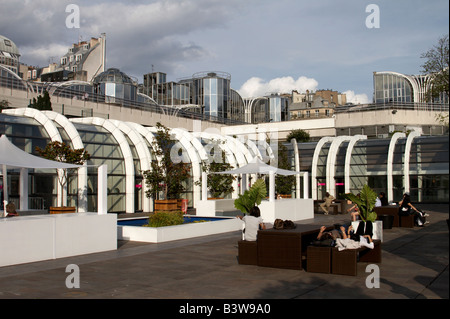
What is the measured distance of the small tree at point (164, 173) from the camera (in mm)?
26033

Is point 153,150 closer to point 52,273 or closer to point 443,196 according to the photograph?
point 52,273

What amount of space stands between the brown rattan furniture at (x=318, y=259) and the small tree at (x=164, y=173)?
17267mm

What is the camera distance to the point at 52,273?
935 centimetres

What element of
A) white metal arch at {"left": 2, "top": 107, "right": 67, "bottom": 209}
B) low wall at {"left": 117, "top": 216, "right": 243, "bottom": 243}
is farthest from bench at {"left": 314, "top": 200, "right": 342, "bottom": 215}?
white metal arch at {"left": 2, "top": 107, "right": 67, "bottom": 209}

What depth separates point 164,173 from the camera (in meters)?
26.9

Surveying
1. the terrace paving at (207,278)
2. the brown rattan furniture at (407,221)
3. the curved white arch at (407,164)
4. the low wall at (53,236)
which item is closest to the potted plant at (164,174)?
the brown rattan furniture at (407,221)

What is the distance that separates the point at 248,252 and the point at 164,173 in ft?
56.5

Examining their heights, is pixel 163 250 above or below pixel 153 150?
below

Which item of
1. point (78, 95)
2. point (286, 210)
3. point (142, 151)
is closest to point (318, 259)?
point (286, 210)

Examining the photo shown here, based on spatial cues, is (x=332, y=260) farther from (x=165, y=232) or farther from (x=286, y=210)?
(x=286, y=210)

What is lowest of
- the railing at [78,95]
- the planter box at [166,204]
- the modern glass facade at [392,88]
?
the planter box at [166,204]

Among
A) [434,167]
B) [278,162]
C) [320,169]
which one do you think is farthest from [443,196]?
[278,162]

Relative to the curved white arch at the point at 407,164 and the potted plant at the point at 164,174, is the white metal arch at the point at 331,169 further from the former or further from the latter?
the potted plant at the point at 164,174

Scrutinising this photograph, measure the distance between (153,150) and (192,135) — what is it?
4.56m
